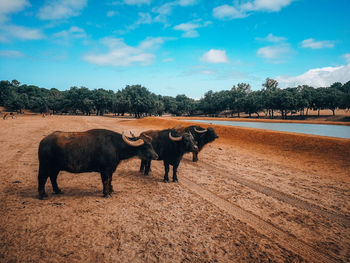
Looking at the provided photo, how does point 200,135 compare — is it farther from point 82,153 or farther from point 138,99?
point 138,99

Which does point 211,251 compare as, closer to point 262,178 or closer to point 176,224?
point 176,224

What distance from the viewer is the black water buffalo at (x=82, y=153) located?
504 cm

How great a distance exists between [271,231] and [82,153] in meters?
5.41

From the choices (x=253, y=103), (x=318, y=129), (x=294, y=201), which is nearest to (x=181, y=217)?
(x=294, y=201)

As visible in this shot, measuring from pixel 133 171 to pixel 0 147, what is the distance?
9.71m

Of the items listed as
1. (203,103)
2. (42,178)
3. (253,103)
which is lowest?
(42,178)

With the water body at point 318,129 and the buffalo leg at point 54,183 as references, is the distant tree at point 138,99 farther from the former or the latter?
the buffalo leg at point 54,183

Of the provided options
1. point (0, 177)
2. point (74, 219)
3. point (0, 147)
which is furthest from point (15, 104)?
point (74, 219)

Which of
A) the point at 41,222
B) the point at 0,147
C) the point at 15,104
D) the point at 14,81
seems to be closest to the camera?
the point at 41,222

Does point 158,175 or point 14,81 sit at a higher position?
point 14,81

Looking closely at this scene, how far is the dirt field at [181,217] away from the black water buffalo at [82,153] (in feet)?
2.68

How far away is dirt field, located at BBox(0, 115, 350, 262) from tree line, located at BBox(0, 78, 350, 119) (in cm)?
5056

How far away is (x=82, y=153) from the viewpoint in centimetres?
523

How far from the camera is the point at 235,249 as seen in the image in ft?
12.4
